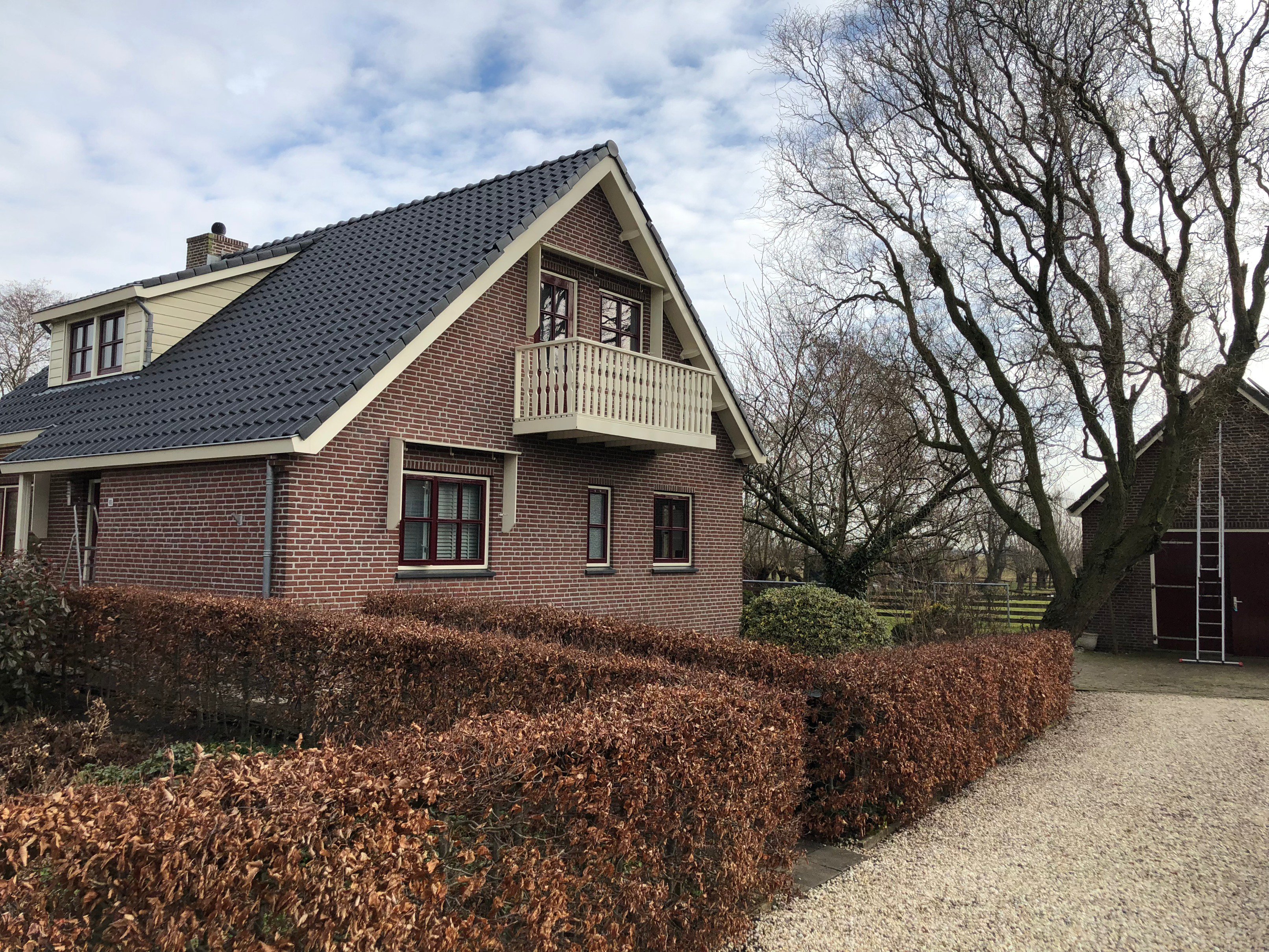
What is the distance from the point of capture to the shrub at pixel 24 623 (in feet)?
26.9

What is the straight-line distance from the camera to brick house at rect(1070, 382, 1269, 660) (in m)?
18.7

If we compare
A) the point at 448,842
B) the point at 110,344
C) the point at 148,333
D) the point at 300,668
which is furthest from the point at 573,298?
the point at 448,842

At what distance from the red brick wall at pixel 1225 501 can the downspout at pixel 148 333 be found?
18.2 m

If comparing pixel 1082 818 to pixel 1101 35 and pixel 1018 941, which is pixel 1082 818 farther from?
pixel 1101 35

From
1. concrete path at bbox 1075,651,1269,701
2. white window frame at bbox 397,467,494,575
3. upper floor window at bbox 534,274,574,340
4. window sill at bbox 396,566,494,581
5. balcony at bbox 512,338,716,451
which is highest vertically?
upper floor window at bbox 534,274,574,340

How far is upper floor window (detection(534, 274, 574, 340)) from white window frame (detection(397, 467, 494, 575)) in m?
2.78

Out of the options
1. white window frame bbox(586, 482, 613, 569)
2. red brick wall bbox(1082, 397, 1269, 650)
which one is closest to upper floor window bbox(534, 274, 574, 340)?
white window frame bbox(586, 482, 613, 569)

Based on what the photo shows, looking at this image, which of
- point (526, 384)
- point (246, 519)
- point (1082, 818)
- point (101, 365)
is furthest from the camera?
point (101, 365)

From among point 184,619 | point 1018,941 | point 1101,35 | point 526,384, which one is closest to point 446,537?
point 526,384

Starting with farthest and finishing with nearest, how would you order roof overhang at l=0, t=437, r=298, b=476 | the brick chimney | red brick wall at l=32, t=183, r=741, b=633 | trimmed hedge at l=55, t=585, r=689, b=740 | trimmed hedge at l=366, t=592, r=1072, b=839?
the brick chimney, red brick wall at l=32, t=183, r=741, b=633, roof overhang at l=0, t=437, r=298, b=476, trimmed hedge at l=55, t=585, r=689, b=740, trimmed hedge at l=366, t=592, r=1072, b=839

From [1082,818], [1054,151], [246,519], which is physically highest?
[1054,151]

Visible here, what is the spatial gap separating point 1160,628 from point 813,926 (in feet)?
60.0

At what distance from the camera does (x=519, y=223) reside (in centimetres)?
1285

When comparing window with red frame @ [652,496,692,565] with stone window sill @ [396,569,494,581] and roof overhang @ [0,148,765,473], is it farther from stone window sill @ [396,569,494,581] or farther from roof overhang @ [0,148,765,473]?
stone window sill @ [396,569,494,581]
